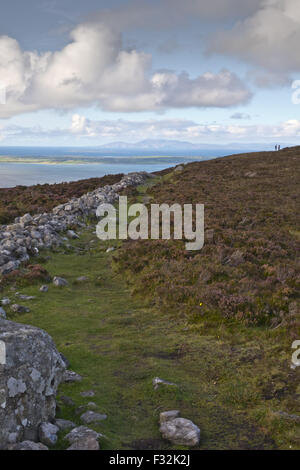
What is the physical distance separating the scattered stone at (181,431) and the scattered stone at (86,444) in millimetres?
1292

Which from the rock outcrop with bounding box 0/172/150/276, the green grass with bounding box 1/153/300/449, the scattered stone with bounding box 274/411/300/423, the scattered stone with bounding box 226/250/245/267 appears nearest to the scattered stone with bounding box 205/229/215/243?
the scattered stone with bounding box 226/250/245/267

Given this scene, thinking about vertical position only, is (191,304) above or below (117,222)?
below

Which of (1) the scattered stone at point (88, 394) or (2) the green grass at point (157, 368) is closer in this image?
(2) the green grass at point (157, 368)

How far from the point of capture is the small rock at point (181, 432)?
627cm

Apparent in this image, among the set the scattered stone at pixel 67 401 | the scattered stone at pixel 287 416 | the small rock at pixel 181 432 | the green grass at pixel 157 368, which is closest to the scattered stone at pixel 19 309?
the green grass at pixel 157 368

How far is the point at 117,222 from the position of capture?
28.2m

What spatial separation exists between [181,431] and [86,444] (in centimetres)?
170

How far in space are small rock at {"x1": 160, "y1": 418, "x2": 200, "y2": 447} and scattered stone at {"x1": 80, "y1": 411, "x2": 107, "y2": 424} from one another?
1162 millimetres

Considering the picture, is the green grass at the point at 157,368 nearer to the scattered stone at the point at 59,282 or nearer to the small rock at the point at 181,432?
the small rock at the point at 181,432

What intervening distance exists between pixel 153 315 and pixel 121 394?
466 centimetres

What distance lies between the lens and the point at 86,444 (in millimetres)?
5816

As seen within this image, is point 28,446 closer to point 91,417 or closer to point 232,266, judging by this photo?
point 91,417
